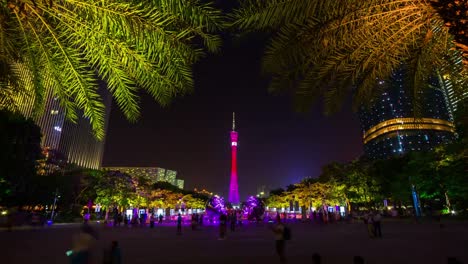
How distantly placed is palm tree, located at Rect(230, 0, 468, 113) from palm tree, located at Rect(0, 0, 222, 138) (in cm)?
87

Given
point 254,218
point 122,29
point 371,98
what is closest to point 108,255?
point 122,29

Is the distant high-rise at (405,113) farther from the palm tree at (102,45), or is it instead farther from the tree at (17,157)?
the tree at (17,157)

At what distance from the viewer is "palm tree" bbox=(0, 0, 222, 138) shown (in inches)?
122

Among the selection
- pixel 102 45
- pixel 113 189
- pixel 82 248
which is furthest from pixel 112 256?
pixel 113 189

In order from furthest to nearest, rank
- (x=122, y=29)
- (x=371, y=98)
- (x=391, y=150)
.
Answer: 1. (x=391, y=150)
2. (x=371, y=98)
3. (x=122, y=29)

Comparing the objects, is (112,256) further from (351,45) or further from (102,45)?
(351,45)

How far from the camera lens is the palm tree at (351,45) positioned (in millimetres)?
4477

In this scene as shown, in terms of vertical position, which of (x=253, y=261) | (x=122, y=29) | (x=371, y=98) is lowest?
(x=253, y=261)

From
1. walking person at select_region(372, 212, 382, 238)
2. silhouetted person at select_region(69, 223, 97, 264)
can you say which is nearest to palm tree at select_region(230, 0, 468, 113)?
silhouetted person at select_region(69, 223, 97, 264)

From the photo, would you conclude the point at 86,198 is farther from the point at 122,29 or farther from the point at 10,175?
the point at 122,29

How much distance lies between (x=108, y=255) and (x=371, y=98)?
24.0 ft

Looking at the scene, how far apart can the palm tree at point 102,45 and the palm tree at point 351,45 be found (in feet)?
2.86

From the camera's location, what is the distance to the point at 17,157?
44.2 m

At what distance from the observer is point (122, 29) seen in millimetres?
3260
